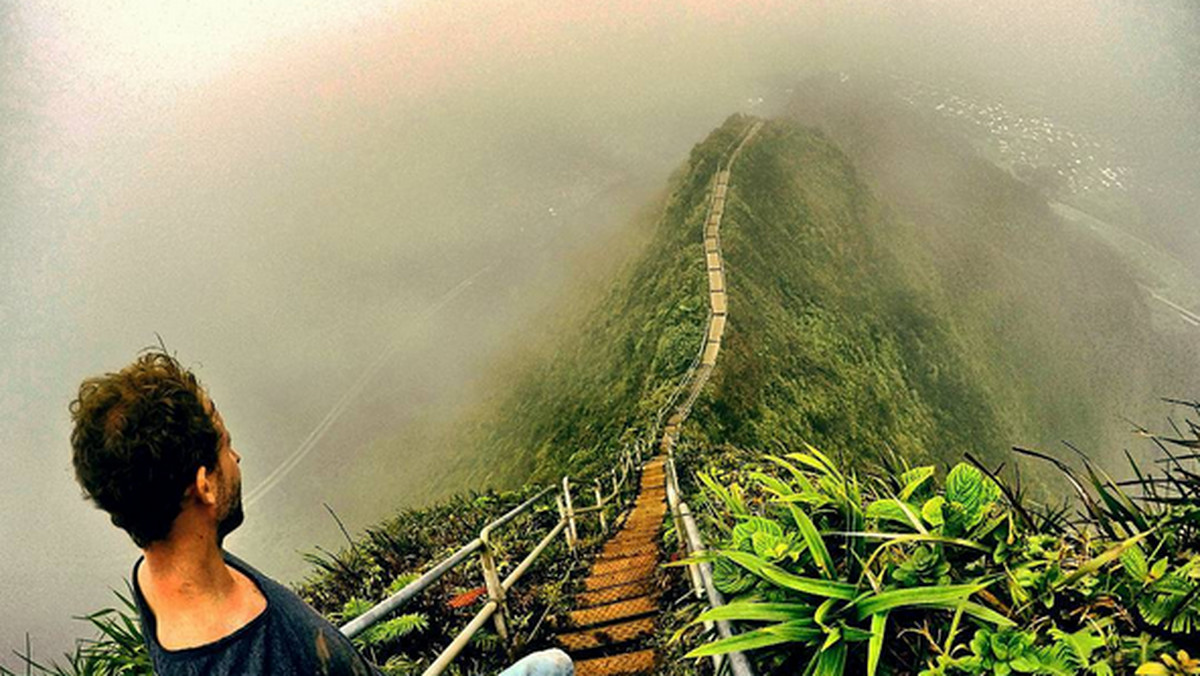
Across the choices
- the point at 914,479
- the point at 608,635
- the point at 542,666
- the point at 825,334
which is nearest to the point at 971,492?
the point at 914,479

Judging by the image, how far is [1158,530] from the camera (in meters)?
1.81

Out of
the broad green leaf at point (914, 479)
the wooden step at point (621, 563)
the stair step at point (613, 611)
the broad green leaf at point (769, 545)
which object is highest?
the broad green leaf at point (769, 545)

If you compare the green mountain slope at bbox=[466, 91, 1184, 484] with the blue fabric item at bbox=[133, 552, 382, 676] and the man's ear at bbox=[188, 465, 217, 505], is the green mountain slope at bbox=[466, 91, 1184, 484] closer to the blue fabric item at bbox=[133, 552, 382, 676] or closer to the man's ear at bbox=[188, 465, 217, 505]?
the blue fabric item at bbox=[133, 552, 382, 676]

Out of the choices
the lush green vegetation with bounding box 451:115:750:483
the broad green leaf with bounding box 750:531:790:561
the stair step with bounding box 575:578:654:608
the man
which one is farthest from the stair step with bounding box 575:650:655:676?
the lush green vegetation with bounding box 451:115:750:483

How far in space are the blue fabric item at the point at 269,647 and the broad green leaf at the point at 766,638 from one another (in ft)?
2.88

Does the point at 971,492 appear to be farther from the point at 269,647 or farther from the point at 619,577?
the point at 619,577

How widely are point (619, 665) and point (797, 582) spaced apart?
8.08ft

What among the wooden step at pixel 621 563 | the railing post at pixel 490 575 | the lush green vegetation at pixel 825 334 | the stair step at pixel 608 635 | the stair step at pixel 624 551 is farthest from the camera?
the lush green vegetation at pixel 825 334

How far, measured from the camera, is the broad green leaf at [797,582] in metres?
1.87

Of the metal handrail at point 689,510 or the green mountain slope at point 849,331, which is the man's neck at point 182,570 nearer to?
the metal handrail at point 689,510

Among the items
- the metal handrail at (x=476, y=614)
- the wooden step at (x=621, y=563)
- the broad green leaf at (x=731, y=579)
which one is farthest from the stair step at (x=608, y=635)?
the broad green leaf at (x=731, y=579)

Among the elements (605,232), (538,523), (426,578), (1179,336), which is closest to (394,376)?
(605,232)

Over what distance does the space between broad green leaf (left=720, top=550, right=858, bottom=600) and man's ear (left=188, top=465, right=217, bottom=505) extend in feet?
4.34

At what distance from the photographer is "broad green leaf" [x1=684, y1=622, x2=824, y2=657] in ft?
6.04
